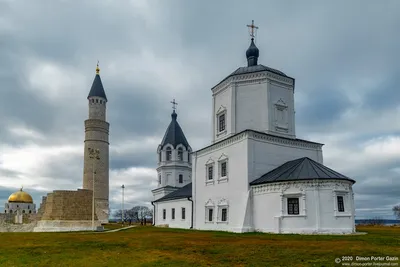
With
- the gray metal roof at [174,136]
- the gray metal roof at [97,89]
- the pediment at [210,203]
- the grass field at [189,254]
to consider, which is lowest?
the grass field at [189,254]

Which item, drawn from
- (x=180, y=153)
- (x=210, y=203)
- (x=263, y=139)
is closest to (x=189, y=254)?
(x=263, y=139)

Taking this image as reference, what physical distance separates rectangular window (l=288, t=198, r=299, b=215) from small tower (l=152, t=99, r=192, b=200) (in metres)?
31.4

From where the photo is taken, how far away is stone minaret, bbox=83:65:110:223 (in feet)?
204

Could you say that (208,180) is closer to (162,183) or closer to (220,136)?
(220,136)

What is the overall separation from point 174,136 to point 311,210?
34.9 m

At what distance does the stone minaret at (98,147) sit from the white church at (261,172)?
29.6 m

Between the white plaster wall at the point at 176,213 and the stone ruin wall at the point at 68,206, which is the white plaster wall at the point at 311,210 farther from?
the stone ruin wall at the point at 68,206

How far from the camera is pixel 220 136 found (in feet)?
100

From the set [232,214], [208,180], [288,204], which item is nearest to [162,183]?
[208,180]

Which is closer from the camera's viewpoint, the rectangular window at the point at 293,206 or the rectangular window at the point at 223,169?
the rectangular window at the point at 293,206

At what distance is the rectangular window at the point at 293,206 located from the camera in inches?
887

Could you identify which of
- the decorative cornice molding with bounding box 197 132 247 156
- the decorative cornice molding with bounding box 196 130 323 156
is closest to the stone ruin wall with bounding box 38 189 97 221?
the decorative cornice molding with bounding box 197 132 247 156

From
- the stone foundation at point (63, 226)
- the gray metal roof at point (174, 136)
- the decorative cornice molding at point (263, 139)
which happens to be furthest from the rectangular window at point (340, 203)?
the gray metal roof at point (174, 136)

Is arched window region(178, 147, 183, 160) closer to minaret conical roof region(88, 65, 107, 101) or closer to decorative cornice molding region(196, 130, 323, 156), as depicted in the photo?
minaret conical roof region(88, 65, 107, 101)
